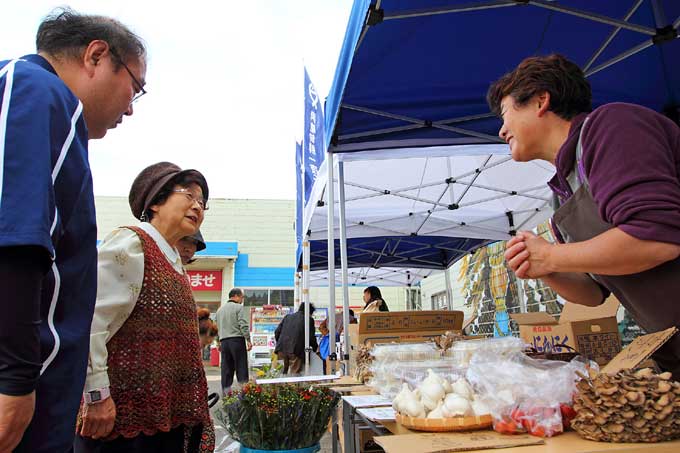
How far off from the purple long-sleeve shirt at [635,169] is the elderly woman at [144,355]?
4.74ft

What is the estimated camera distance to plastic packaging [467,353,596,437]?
0.96m

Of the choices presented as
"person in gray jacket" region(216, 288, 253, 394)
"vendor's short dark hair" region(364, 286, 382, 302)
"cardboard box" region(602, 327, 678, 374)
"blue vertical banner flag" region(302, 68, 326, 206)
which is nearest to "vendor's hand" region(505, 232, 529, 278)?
"cardboard box" region(602, 327, 678, 374)

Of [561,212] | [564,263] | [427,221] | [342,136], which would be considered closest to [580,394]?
[564,263]

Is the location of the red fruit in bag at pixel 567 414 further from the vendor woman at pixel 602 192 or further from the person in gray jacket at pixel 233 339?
the person in gray jacket at pixel 233 339

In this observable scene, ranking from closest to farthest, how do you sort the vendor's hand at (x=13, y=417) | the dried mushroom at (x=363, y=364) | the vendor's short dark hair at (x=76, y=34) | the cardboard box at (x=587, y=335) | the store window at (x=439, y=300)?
the vendor's hand at (x=13, y=417), the vendor's short dark hair at (x=76, y=34), the dried mushroom at (x=363, y=364), the cardboard box at (x=587, y=335), the store window at (x=439, y=300)

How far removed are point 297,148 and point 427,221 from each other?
2.53 m

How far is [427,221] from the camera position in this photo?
285 inches

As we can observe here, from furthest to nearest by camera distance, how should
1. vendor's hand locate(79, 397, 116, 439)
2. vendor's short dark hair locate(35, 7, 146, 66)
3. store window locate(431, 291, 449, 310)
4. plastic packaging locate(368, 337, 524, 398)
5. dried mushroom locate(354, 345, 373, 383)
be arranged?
store window locate(431, 291, 449, 310), dried mushroom locate(354, 345, 373, 383), plastic packaging locate(368, 337, 524, 398), vendor's hand locate(79, 397, 116, 439), vendor's short dark hair locate(35, 7, 146, 66)

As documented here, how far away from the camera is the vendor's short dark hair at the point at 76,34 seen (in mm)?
1137

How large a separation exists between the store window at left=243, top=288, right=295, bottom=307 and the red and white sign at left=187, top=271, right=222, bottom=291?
126 centimetres

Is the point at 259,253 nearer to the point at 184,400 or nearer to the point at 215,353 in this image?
the point at 215,353

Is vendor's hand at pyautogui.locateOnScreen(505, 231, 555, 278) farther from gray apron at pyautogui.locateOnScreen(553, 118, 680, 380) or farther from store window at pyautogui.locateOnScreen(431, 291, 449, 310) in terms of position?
A: store window at pyautogui.locateOnScreen(431, 291, 449, 310)

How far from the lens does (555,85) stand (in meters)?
1.25

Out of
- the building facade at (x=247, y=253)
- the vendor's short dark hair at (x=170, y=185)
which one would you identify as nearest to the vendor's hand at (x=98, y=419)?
the vendor's short dark hair at (x=170, y=185)
